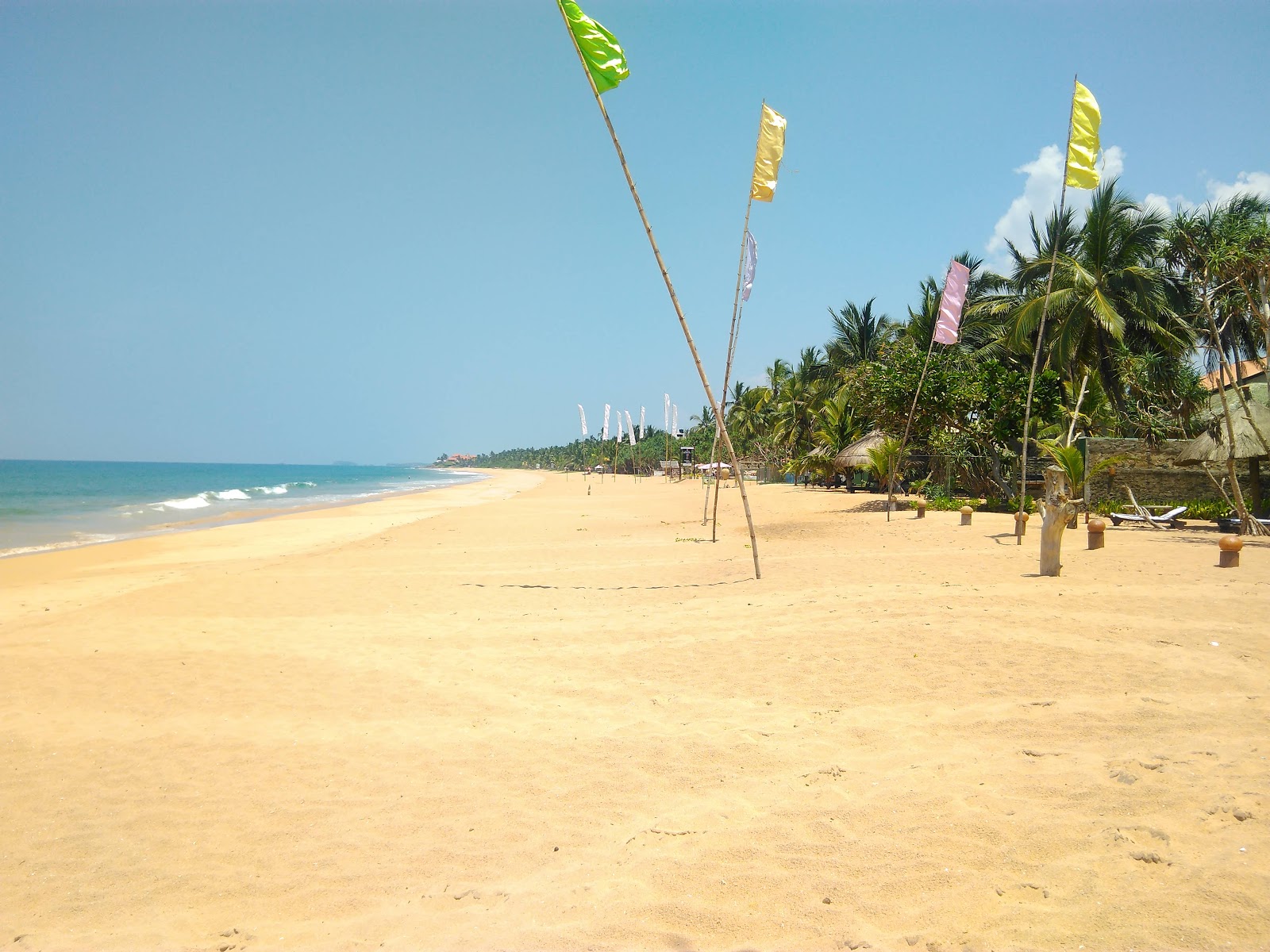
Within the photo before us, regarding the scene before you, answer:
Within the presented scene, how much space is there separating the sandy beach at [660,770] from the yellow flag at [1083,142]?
Result: 6544 millimetres

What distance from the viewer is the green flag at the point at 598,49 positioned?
836 cm

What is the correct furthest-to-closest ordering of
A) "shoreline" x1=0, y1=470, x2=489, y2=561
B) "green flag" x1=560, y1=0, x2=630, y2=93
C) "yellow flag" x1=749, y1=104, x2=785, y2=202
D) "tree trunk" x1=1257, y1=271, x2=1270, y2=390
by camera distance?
1. "shoreline" x1=0, y1=470, x2=489, y2=561
2. "tree trunk" x1=1257, y1=271, x2=1270, y2=390
3. "yellow flag" x1=749, y1=104, x2=785, y2=202
4. "green flag" x1=560, y1=0, x2=630, y2=93

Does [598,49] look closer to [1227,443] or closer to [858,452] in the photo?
[1227,443]

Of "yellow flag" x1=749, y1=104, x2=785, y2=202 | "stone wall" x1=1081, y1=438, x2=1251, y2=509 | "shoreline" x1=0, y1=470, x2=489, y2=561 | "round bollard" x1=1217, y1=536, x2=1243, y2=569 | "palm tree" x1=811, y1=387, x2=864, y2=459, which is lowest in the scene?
"shoreline" x1=0, y1=470, x2=489, y2=561

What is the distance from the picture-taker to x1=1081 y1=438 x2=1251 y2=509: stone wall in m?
16.0

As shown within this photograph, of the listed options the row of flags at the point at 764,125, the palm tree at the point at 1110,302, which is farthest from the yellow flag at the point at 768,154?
the palm tree at the point at 1110,302

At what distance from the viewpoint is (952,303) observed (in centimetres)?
1383

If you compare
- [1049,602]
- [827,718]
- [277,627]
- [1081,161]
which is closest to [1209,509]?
[1081,161]

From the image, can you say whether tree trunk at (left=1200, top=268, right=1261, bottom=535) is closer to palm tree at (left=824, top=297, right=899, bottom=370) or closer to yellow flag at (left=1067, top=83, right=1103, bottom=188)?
yellow flag at (left=1067, top=83, right=1103, bottom=188)

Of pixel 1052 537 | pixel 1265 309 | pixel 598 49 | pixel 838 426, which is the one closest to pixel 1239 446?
pixel 1265 309

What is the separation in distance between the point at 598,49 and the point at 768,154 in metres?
3.10

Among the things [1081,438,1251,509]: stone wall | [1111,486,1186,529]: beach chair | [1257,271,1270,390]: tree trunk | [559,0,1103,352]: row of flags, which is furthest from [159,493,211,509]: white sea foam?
[1257,271,1270,390]: tree trunk

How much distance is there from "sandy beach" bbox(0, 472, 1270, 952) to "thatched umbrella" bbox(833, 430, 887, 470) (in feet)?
62.6

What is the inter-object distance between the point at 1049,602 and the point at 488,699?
5.13 m
